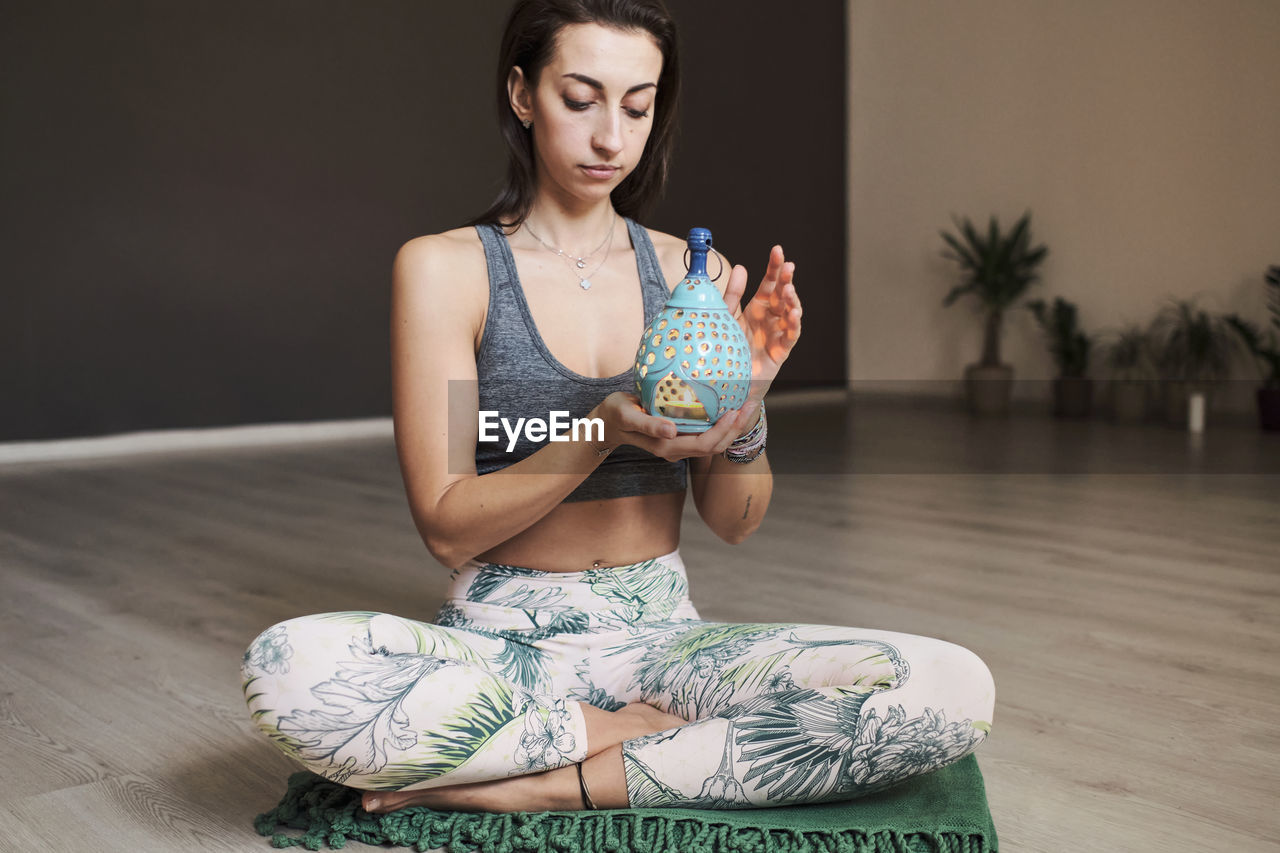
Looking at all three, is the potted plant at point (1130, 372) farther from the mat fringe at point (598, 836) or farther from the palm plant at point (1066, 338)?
the mat fringe at point (598, 836)

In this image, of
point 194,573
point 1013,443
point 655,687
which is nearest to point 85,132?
point 194,573

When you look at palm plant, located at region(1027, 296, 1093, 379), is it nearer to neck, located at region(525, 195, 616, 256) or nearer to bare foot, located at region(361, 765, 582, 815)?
neck, located at region(525, 195, 616, 256)

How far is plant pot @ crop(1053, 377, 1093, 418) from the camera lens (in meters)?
6.15

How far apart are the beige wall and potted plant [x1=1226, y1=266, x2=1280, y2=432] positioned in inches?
5.9

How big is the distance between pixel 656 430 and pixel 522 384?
1.08ft

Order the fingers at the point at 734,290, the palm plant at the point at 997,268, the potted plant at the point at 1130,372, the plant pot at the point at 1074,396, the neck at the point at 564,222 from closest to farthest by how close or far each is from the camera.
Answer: the fingers at the point at 734,290 < the neck at the point at 564,222 < the potted plant at the point at 1130,372 < the plant pot at the point at 1074,396 < the palm plant at the point at 997,268

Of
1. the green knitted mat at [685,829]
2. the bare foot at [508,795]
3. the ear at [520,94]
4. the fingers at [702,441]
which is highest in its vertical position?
the ear at [520,94]

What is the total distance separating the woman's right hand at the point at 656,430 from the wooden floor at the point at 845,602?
0.60 m

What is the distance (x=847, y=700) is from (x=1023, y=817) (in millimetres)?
354

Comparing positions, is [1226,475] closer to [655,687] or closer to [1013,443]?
[1013,443]

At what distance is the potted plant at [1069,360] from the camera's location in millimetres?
6160

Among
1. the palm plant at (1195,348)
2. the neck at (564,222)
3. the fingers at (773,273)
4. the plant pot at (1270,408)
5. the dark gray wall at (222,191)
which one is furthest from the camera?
the palm plant at (1195,348)

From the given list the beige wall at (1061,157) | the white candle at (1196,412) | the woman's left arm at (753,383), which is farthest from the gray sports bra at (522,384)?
the beige wall at (1061,157)

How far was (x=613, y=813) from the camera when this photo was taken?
4.15 feet
